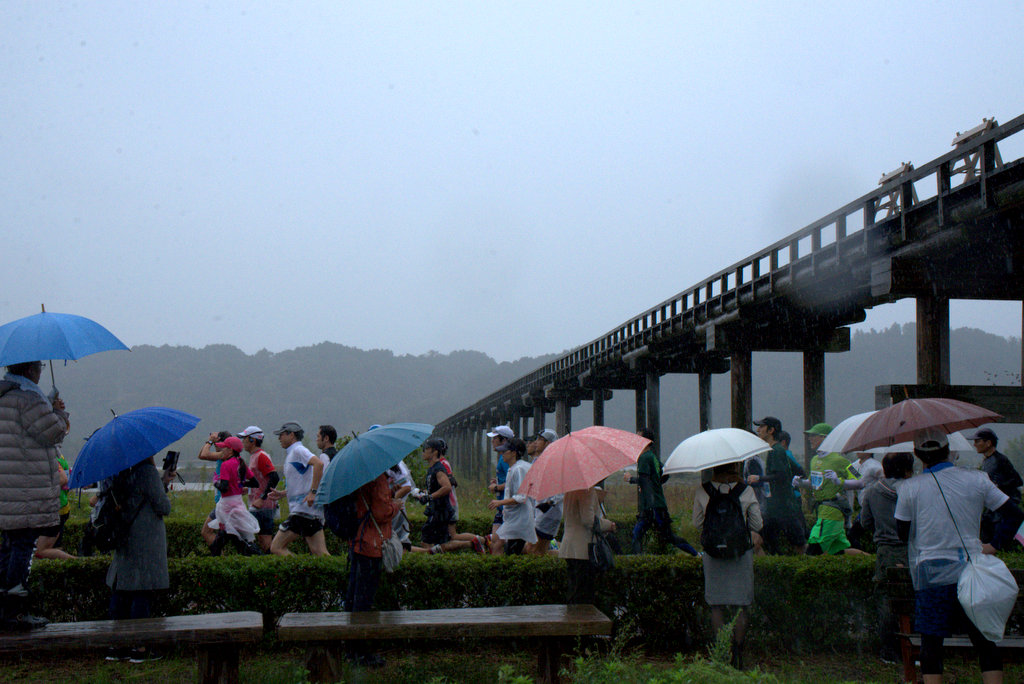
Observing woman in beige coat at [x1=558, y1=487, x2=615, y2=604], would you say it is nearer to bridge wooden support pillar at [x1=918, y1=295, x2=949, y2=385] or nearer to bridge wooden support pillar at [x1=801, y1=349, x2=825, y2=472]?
bridge wooden support pillar at [x1=918, y1=295, x2=949, y2=385]

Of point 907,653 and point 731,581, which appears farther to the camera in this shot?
point 731,581

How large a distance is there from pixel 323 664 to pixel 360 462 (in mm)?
1180

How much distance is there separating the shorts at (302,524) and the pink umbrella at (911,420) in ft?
16.2

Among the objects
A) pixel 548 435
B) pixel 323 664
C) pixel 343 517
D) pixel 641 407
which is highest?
pixel 641 407

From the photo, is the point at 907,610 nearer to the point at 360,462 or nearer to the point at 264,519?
the point at 360,462

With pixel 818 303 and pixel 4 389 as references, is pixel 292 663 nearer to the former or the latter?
pixel 4 389

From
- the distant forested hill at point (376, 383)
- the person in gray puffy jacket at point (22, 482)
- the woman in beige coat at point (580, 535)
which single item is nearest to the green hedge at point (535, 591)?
the woman in beige coat at point (580, 535)

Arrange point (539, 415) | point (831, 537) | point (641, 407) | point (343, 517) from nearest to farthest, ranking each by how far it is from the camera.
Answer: point (343, 517)
point (831, 537)
point (641, 407)
point (539, 415)

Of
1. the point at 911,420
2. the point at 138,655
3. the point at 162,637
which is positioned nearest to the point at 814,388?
the point at 911,420

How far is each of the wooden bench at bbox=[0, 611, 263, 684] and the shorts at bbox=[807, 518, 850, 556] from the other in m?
5.07

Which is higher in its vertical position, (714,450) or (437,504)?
(714,450)

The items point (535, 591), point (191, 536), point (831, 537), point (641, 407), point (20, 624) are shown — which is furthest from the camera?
point (641, 407)

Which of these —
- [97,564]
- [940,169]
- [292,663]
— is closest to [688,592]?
[292,663]

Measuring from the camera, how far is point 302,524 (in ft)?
25.8
